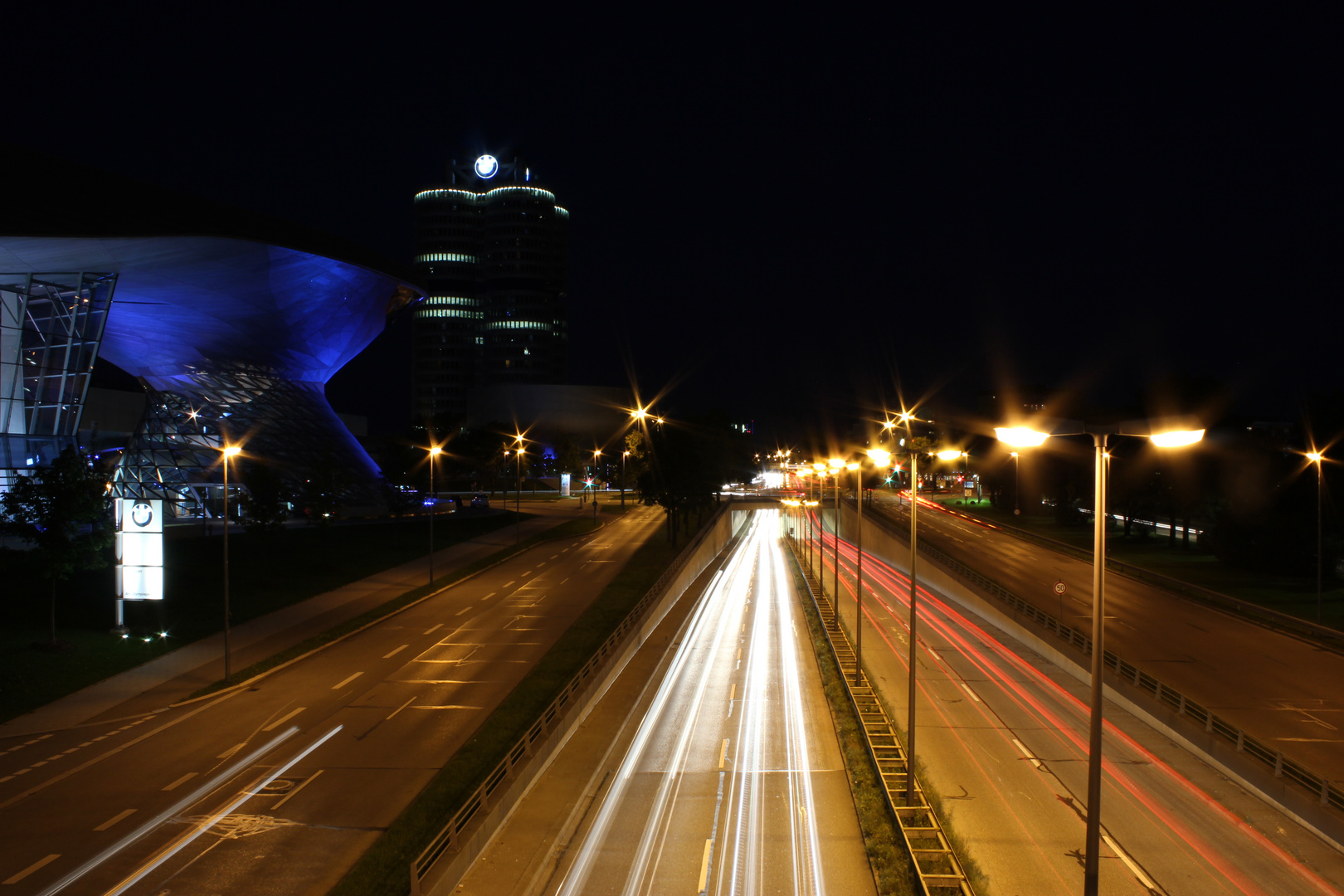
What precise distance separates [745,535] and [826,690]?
6020 centimetres

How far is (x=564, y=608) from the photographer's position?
35.0 m

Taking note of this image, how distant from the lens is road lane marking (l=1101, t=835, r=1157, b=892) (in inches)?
489

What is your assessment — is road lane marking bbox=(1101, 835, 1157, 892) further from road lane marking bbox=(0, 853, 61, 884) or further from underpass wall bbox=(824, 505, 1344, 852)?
road lane marking bbox=(0, 853, 61, 884)

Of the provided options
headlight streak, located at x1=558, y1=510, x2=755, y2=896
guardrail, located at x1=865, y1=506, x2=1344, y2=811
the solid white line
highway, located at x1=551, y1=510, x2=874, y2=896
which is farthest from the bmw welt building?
guardrail, located at x1=865, y1=506, x2=1344, y2=811

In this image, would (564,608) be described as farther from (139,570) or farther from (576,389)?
(576,389)

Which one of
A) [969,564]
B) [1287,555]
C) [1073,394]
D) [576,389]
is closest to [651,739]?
[969,564]

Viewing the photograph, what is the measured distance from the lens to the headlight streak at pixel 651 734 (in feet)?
41.3

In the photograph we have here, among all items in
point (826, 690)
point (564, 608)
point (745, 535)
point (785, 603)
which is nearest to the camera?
point (826, 690)

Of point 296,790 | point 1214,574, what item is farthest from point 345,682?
point 1214,574

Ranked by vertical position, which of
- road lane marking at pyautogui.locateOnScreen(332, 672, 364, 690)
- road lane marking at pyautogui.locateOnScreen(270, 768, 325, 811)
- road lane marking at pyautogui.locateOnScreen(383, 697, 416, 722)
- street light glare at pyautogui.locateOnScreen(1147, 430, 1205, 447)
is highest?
street light glare at pyautogui.locateOnScreen(1147, 430, 1205, 447)

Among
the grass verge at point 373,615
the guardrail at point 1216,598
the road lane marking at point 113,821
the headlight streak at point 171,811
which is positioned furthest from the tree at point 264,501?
the guardrail at point 1216,598

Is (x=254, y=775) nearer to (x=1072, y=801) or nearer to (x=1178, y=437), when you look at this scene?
(x=1072, y=801)

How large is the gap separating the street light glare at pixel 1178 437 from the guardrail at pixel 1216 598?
2708 centimetres

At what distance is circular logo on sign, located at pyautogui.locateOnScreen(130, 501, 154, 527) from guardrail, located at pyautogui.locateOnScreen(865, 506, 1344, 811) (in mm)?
27813
